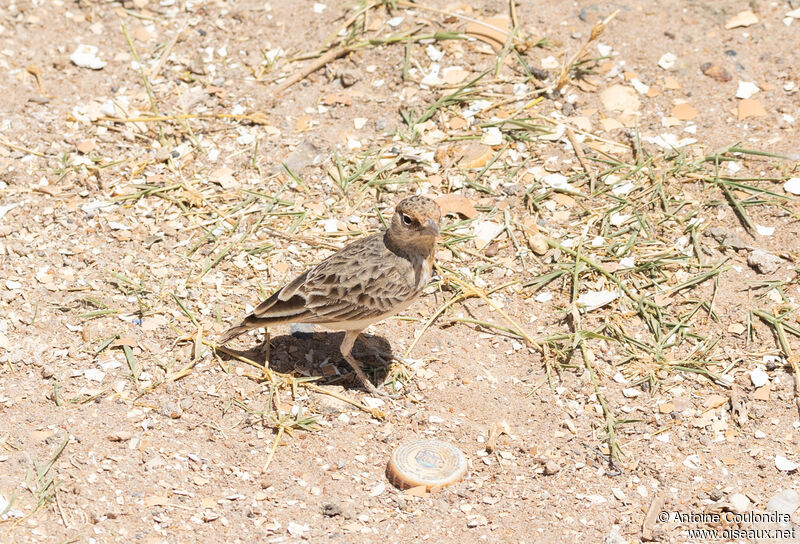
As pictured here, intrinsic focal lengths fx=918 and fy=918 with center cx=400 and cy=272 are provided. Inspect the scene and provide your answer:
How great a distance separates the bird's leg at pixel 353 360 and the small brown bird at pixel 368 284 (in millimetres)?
10

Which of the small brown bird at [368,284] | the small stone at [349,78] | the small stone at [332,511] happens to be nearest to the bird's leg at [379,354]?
the small brown bird at [368,284]

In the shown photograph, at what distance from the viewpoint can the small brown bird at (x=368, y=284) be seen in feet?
20.6

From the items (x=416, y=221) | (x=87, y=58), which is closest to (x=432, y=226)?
(x=416, y=221)

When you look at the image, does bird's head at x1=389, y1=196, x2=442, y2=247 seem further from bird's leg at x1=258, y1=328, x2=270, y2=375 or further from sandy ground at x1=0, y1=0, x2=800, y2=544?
bird's leg at x1=258, y1=328, x2=270, y2=375

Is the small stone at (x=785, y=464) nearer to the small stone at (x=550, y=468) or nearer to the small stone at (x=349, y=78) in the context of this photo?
the small stone at (x=550, y=468)

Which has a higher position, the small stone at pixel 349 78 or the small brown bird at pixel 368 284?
the small brown bird at pixel 368 284

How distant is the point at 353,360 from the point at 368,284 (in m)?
0.68

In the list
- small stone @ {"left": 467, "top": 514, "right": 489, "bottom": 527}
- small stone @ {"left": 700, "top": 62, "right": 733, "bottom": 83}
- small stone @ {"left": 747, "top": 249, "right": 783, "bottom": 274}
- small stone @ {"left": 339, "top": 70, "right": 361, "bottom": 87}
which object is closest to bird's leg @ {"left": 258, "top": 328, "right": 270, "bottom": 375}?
small stone @ {"left": 467, "top": 514, "right": 489, "bottom": 527}

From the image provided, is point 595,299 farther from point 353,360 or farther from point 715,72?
point 715,72

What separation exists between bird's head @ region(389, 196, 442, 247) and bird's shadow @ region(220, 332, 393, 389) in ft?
3.30

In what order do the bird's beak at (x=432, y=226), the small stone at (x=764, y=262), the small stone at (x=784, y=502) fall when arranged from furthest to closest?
the small stone at (x=764, y=262)
the bird's beak at (x=432, y=226)
the small stone at (x=784, y=502)

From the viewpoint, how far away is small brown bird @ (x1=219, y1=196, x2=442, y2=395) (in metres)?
6.27

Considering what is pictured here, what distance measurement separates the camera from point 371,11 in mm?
9570

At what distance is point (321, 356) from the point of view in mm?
7004
